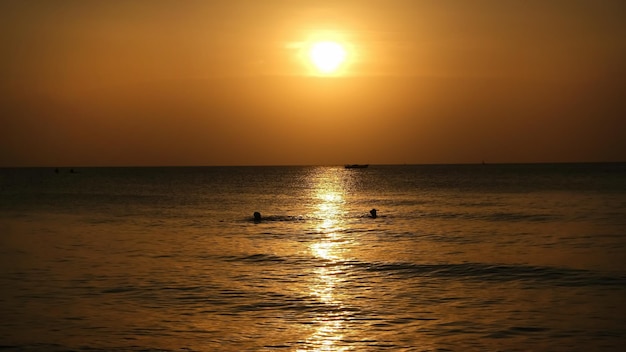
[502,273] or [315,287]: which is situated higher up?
[502,273]

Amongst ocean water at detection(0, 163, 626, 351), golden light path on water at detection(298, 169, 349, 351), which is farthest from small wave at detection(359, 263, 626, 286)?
golden light path on water at detection(298, 169, 349, 351)

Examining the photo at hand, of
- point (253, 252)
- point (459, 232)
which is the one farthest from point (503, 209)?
point (253, 252)

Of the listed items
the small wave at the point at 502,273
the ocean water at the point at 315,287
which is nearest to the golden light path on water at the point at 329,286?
the ocean water at the point at 315,287

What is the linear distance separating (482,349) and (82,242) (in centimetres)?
3058

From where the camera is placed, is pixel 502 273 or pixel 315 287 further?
pixel 502 273

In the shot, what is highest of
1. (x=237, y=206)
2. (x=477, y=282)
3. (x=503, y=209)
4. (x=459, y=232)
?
(x=237, y=206)

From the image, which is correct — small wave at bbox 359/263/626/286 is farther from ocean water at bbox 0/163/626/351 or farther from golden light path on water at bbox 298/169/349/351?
golden light path on water at bbox 298/169/349/351

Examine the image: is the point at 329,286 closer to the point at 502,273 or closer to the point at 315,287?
the point at 315,287

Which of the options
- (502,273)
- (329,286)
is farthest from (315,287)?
(502,273)

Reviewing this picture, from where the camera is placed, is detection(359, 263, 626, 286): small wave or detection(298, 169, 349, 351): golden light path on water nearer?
detection(298, 169, 349, 351): golden light path on water

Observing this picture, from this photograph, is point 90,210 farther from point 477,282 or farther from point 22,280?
point 477,282

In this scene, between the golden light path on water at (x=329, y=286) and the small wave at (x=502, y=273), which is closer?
the golden light path on water at (x=329, y=286)

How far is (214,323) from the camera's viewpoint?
20906mm

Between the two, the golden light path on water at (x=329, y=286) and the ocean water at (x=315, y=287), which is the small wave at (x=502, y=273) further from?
the golden light path on water at (x=329, y=286)
